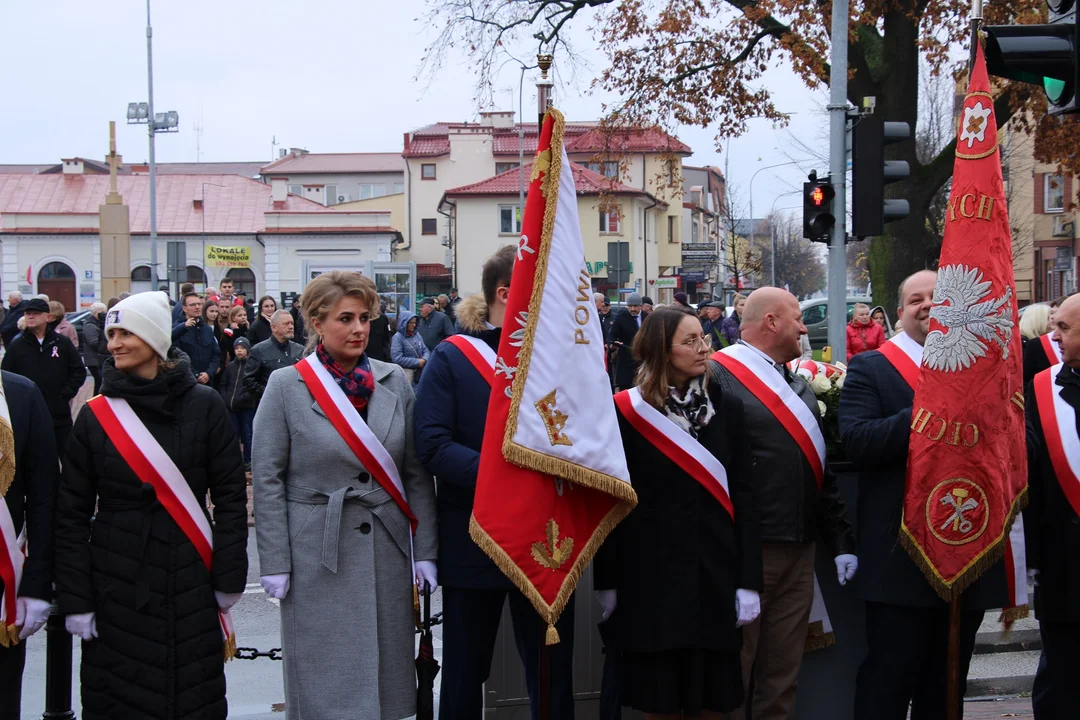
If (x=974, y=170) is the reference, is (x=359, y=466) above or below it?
below

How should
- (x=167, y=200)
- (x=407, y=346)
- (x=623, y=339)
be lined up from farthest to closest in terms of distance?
(x=167, y=200), (x=623, y=339), (x=407, y=346)

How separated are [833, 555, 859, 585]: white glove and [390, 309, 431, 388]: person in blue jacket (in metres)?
11.2

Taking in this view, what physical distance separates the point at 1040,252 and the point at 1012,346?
135 ft

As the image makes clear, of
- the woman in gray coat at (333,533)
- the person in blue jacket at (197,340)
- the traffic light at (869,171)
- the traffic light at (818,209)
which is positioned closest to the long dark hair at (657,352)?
the woman in gray coat at (333,533)

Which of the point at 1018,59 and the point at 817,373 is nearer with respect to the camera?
the point at 1018,59

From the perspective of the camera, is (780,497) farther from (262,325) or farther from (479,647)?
(262,325)

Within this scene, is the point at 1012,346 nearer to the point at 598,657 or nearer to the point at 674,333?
the point at 674,333

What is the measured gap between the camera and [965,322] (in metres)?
4.35

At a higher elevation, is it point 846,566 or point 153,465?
point 153,465

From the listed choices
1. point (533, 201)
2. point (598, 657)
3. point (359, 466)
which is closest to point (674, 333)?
point (533, 201)

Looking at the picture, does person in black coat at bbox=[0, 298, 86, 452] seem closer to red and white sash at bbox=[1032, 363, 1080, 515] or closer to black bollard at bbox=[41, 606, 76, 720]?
black bollard at bbox=[41, 606, 76, 720]

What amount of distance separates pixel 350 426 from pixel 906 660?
236 cm

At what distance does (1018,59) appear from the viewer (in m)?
4.49

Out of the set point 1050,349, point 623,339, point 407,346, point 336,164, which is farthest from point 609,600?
point 336,164
